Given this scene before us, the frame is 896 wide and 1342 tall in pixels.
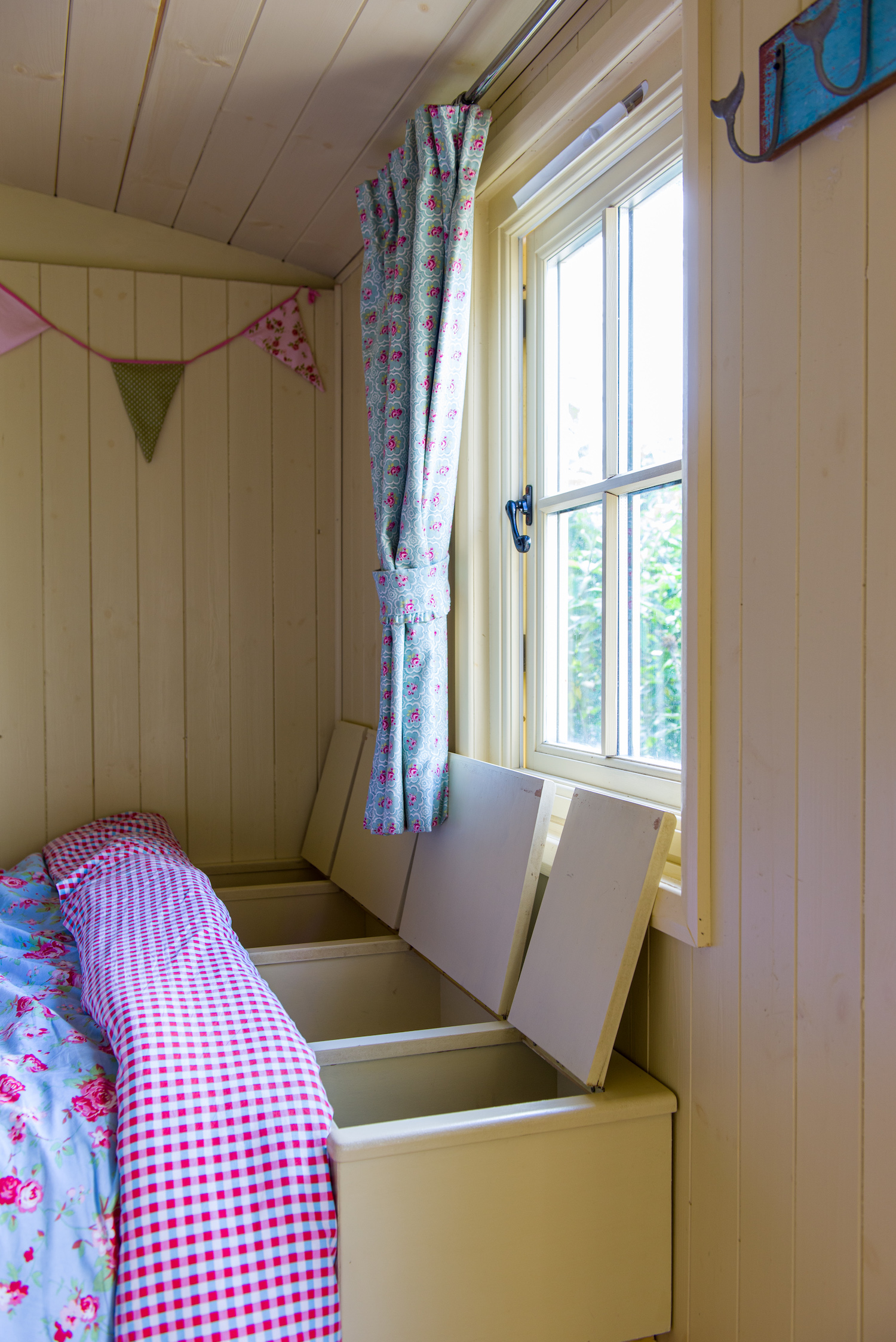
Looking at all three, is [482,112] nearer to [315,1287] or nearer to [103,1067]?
[103,1067]

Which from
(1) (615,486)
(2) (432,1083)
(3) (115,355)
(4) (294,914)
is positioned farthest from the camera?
(3) (115,355)

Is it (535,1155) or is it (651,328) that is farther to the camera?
(651,328)

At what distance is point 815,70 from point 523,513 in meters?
1.00

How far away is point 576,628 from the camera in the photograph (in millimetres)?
1866

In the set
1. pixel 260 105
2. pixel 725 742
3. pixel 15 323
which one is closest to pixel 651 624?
pixel 725 742

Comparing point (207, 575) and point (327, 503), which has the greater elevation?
point (327, 503)

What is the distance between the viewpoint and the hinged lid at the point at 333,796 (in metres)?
2.73

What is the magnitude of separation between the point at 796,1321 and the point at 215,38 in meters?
2.28

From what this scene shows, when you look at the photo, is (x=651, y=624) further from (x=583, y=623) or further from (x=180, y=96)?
(x=180, y=96)

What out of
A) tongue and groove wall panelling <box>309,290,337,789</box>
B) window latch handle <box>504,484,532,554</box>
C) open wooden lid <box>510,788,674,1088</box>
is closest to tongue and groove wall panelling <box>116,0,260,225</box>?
tongue and groove wall panelling <box>309,290,337,789</box>

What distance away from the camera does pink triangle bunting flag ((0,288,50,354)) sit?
8.78 feet

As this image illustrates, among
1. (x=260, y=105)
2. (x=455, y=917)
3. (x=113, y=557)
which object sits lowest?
(x=455, y=917)

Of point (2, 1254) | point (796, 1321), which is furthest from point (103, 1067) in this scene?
point (796, 1321)

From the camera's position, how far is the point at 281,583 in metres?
2.97
